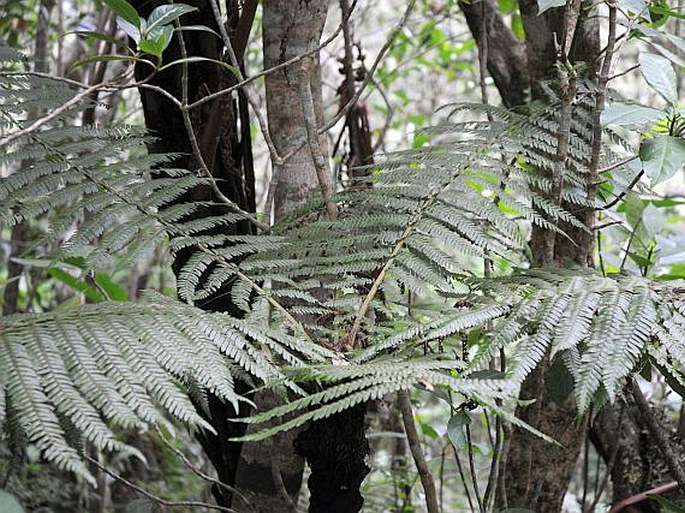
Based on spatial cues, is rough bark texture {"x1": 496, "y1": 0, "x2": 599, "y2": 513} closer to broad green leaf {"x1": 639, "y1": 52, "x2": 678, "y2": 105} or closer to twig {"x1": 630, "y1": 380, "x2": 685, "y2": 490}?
twig {"x1": 630, "y1": 380, "x2": 685, "y2": 490}

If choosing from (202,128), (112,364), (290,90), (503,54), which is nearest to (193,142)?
(202,128)

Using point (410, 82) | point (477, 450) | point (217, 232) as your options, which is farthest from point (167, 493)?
point (410, 82)

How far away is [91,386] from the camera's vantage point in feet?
2.48

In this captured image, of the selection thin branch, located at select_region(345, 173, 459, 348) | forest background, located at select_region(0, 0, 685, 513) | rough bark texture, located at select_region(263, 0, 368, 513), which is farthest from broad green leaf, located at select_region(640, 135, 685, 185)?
rough bark texture, located at select_region(263, 0, 368, 513)

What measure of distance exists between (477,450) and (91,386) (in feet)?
3.63

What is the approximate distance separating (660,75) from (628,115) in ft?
0.27

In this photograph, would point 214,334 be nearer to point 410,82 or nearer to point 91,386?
point 91,386

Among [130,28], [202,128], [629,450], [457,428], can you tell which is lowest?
[629,450]

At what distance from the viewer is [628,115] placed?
1081 mm

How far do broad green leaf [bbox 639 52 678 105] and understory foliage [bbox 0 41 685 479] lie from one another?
0.63ft

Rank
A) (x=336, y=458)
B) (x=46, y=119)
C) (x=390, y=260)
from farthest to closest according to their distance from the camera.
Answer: (x=390, y=260)
(x=336, y=458)
(x=46, y=119)

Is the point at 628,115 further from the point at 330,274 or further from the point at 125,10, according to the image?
the point at 125,10

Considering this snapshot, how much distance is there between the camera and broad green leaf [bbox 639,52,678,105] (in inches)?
42.7

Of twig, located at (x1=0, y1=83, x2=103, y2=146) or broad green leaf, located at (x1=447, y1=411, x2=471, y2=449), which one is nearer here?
twig, located at (x1=0, y1=83, x2=103, y2=146)
